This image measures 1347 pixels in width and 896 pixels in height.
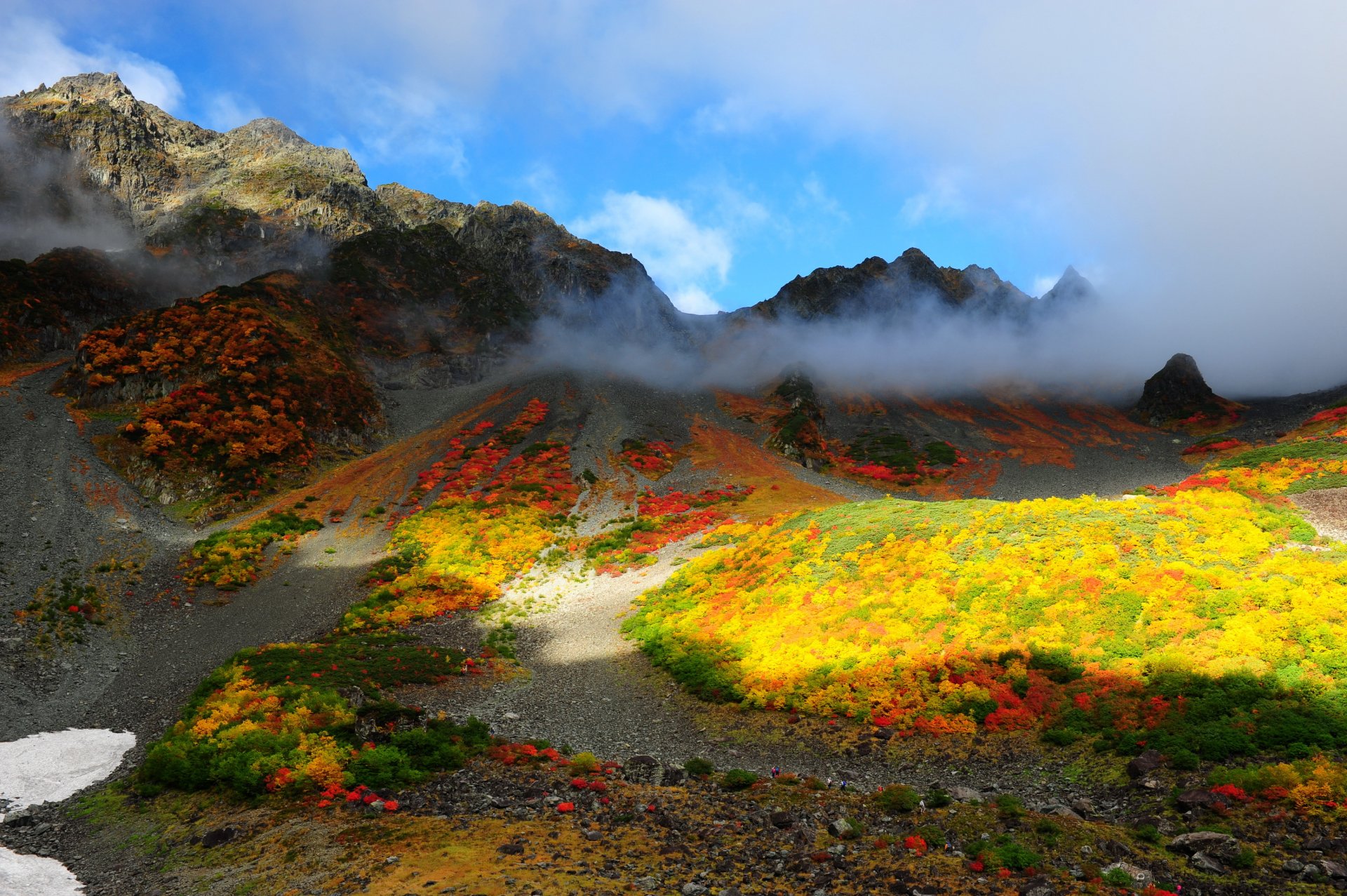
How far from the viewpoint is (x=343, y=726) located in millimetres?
27656

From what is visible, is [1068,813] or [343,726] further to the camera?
[343,726]

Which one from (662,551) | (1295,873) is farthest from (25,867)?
(662,551)

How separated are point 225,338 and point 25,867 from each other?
110169 mm

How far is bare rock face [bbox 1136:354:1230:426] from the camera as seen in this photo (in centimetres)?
16112

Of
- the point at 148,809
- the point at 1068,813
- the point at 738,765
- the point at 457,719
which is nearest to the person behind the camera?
the point at 1068,813

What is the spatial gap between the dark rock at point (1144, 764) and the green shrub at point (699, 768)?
14456 millimetres

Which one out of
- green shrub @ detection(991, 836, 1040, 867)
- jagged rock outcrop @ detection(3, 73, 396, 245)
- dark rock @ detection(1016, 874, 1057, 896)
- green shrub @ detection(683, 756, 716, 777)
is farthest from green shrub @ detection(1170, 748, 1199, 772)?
jagged rock outcrop @ detection(3, 73, 396, 245)

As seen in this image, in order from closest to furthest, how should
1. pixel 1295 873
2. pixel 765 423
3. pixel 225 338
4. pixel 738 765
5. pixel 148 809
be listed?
pixel 1295 873
pixel 148 809
pixel 738 765
pixel 225 338
pixel 765 423

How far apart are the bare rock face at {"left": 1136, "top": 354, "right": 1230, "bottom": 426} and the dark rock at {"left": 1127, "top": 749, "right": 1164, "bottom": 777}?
176 meters

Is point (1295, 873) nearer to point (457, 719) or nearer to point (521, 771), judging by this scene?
point (521, 771)

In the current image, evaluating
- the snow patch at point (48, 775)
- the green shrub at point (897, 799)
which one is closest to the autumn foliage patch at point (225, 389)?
the snow patch at point (48, 775)

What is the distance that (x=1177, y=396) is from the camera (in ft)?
539

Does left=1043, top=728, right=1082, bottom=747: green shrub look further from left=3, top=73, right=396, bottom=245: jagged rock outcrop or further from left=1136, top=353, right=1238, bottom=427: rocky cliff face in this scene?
left=3, top=73, right=396, bottom=245: jagged rock outcrop

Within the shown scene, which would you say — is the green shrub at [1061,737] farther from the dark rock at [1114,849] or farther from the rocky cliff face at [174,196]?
the rocky cliff face at [174,196]
